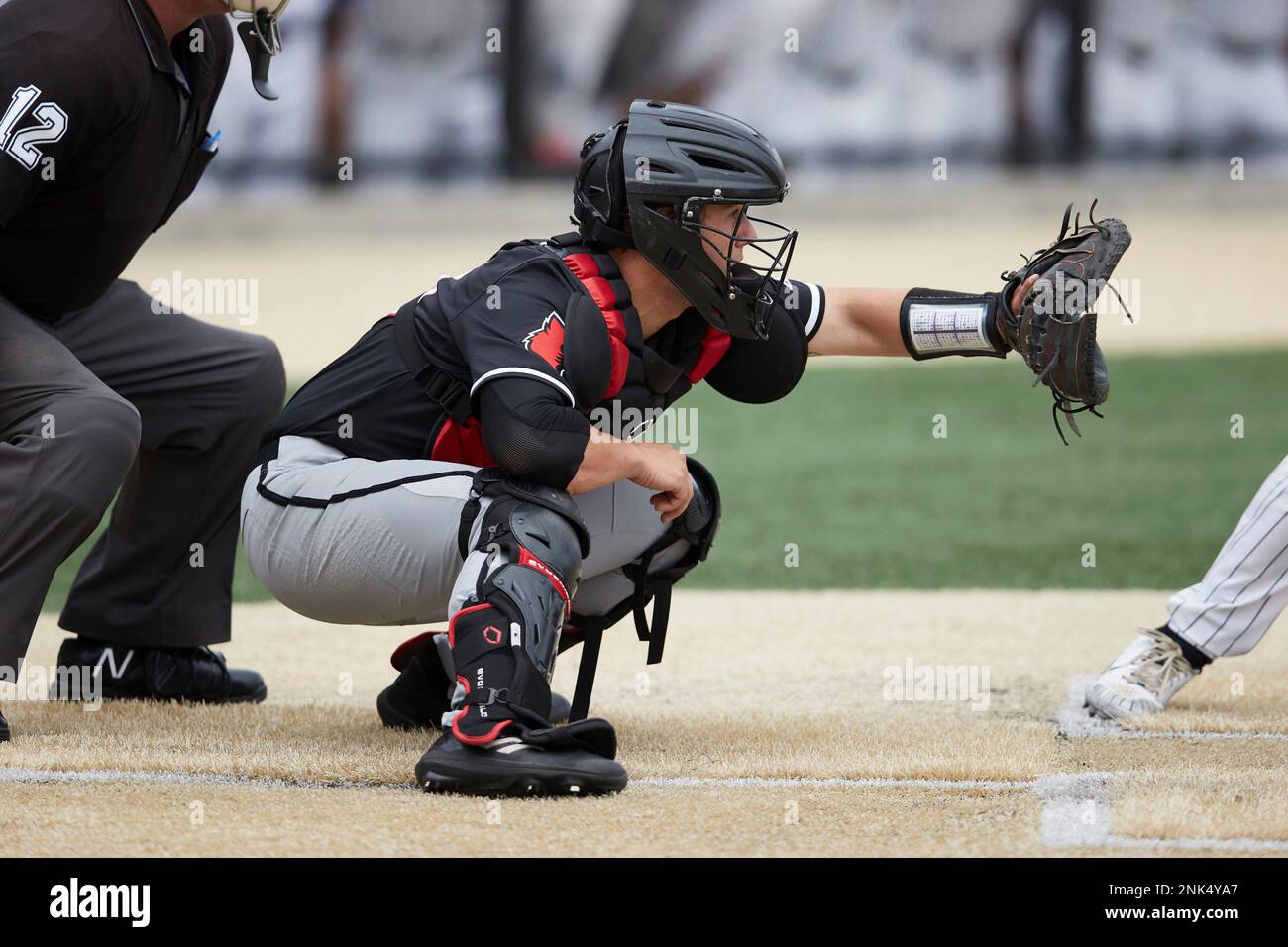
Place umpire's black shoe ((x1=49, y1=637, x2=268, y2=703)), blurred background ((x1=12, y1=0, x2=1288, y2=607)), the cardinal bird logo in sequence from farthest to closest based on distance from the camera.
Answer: blurred background ((x1=12, y1=0, x2=1288, y2=607)) → umpire's black shoe ((x1=49, y1=637, x2=268, y2=703)) → the cardinal bird logo

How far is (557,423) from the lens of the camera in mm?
3236

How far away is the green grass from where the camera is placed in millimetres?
7195

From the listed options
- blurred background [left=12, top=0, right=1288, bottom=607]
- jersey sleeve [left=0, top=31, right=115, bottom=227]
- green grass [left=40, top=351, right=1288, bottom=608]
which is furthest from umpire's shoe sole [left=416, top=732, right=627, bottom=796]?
blurred background [left=12, top=0, right=1288, bottom=607]

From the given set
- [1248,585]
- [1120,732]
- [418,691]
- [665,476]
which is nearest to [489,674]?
[665,476]

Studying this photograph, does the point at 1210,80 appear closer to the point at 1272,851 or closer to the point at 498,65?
the point at 498,65

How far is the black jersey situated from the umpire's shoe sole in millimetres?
685

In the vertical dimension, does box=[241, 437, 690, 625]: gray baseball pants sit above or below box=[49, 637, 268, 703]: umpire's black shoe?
above

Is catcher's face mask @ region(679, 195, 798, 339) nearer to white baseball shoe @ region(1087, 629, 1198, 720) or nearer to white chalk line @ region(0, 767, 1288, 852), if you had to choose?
white chalk line @ region(0, 767, 1288, 852)

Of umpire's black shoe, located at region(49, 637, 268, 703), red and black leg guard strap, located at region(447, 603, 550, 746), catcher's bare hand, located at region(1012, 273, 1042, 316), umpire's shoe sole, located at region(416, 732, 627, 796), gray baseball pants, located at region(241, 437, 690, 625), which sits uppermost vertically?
catcher's bare hand, located at region(1012, 273, 1042, 316)

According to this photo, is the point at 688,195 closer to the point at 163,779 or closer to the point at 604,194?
the point at 604,194

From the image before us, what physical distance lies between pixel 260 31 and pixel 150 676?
1.71 metres

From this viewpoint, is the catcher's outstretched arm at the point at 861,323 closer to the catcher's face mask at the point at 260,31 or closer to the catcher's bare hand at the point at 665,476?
the catcher's bare hand at the point at 665,476

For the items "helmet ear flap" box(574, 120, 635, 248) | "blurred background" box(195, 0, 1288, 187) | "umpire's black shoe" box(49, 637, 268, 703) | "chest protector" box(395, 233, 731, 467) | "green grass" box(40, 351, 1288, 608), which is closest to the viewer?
"chest protector" box(395, 233, 731, 467)

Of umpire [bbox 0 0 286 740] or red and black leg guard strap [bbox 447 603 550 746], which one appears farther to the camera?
umpire [bbox 0 0 286 740]
